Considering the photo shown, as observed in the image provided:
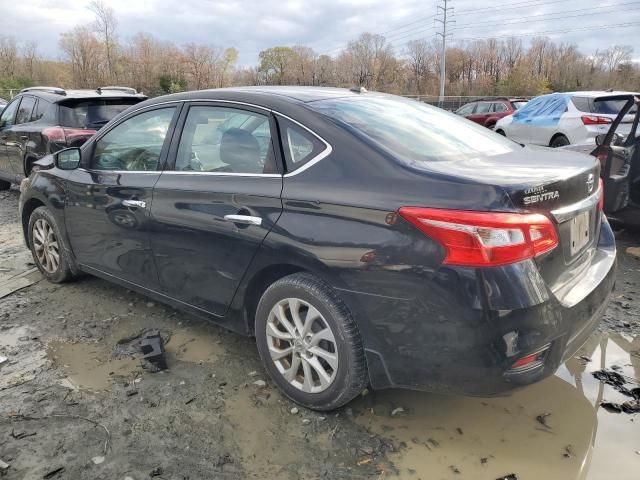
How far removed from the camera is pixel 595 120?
10.1m

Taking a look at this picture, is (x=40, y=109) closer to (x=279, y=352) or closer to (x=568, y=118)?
(x=279, y=352)

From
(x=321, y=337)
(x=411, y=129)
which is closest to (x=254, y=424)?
(x=321, y=337)

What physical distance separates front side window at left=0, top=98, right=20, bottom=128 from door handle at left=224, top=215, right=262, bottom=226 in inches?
269

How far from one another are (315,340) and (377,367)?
14.1 inches

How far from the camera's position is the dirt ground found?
2.39 metres

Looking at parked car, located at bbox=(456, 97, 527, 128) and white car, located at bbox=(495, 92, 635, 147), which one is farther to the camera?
parked car, located at bbox=(456, 97, 527, 128)

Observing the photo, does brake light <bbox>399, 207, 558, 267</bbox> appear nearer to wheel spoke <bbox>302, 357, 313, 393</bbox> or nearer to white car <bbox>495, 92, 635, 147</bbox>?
wheel spoke <bbox>302, 357, 313, 393</bbox>

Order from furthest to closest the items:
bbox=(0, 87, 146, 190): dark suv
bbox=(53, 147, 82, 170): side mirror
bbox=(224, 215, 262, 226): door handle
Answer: bbox=(0, 87, 146, 190): dark suv
bbox=(53, 147, 82, 170): side mirror
bbox=(224, 215, 262, 226): door handle

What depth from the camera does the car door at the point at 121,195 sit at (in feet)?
11.3

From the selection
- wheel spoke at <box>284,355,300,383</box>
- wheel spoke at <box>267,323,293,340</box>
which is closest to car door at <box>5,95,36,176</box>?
wheel spoke at <box>267,323,293,340</box>

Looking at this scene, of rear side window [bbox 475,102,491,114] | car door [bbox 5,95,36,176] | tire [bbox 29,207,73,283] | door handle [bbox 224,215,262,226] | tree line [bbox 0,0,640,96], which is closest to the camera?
door handle [bbox 224,215,262,226]

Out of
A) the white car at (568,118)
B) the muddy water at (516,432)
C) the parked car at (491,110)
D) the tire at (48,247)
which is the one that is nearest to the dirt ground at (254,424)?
the muddy water at (516,432)

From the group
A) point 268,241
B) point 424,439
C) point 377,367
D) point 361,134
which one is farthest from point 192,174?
point 424,439

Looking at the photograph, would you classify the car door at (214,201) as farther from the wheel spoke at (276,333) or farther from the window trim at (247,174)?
the wheel spoke at (276,333)
